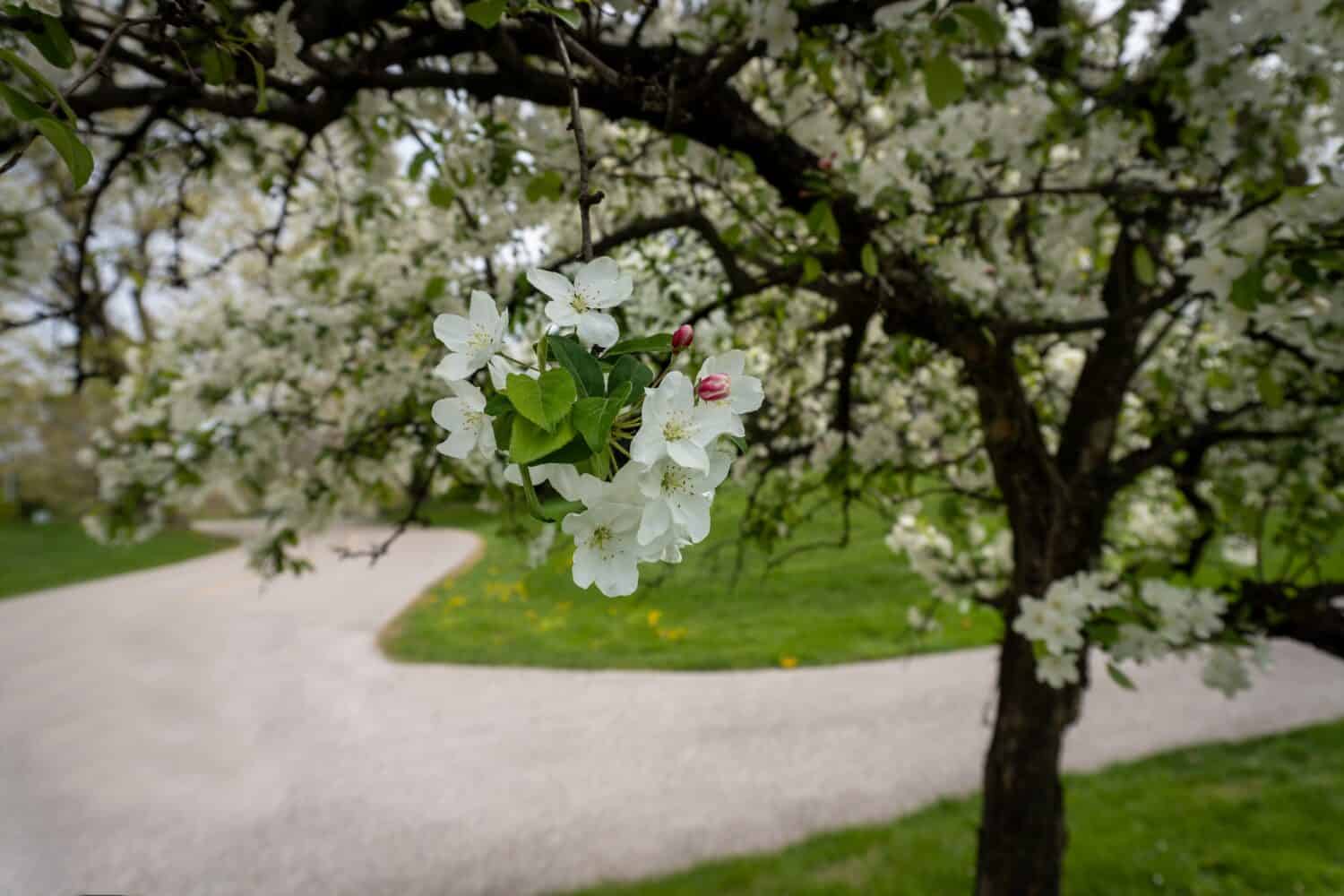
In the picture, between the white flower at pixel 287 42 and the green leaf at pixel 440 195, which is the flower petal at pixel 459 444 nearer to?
the white flower at pixel 287 42

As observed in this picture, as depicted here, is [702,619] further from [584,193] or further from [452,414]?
[584,193]

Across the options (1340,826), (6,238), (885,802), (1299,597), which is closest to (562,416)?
(6,238)

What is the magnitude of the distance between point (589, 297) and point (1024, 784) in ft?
Answer: 8.38

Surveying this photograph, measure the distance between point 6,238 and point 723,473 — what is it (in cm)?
246

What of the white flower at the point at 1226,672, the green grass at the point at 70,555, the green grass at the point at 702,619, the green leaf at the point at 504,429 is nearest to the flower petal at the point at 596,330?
the green leaf at the point at 504,429

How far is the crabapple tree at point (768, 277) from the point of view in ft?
3.65

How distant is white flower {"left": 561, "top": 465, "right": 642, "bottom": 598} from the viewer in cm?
72

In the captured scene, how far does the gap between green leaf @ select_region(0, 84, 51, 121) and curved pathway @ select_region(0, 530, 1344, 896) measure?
3197mm

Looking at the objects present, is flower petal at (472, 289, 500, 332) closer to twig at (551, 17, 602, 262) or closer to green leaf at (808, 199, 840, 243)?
twig at (551, 17, 602, 262)

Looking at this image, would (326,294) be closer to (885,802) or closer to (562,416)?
(562,416)

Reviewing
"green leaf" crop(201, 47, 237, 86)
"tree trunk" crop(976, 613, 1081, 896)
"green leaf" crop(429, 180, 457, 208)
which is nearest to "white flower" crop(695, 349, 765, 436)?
"green leaf" crop(201, 47, 237, 86)

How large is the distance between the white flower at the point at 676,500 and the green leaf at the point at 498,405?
130 millimetres

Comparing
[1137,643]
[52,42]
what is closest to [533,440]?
[52,42]

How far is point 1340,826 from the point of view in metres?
3.78
